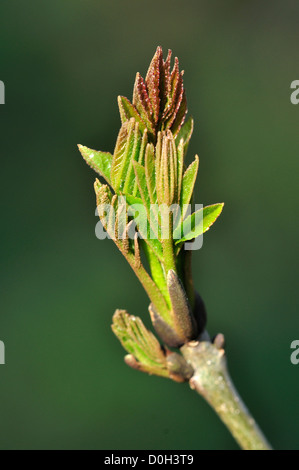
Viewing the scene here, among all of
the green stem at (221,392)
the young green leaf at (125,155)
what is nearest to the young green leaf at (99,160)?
the young green leaf at (125,155)

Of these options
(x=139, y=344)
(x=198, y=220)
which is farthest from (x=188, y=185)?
(x=139, y=344)

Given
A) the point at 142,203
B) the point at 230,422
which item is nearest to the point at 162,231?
the point at 142,203

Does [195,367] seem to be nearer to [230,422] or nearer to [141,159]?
[230,422]

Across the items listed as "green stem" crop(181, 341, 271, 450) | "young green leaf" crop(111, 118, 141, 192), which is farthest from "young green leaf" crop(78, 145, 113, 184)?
"green stem" crop(181, 341, 271, 450)

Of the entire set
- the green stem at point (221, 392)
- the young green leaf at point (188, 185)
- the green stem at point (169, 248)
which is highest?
the young green leaf at point (188, 185)

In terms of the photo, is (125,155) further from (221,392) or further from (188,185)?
(221,392)

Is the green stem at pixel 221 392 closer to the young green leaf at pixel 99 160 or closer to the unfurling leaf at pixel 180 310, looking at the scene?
the unfurling leaf at pixel 180 310

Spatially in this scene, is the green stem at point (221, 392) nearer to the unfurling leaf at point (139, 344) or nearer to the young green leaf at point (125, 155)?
the unfurling leaf at point (139, 344)

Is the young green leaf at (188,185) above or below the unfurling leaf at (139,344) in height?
above
